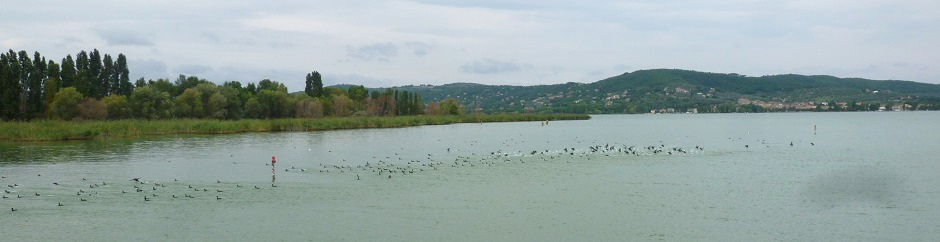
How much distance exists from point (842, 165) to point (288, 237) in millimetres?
29237

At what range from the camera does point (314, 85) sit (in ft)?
384

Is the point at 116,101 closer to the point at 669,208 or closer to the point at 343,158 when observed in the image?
the point at 343,158

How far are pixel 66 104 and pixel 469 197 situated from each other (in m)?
64.0

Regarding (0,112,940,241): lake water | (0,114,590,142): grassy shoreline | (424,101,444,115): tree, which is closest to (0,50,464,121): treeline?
(0,114,590,142): grassy shoreline

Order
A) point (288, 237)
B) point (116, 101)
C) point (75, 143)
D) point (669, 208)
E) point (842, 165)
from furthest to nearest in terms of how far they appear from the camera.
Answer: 1. point (116, 101)
2. point (75, 143)
3. point (842, 165)
4. point (669, 208)
5. point (288, 237)

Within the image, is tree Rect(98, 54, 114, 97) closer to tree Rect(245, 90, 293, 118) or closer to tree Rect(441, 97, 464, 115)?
tree Rect(245, 90, 293, 118)

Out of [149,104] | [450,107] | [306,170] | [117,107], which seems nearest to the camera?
[306,170]

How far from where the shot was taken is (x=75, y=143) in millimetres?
53000

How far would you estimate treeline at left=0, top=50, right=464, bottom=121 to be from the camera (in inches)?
2867

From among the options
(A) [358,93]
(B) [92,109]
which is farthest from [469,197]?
(A) [358,93]

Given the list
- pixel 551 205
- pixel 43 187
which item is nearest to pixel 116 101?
pixel 43 187

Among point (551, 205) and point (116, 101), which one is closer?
point (551, 205)

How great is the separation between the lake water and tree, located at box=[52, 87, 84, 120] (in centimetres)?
3647

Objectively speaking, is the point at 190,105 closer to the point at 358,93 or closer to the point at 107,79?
the point at 107,79
